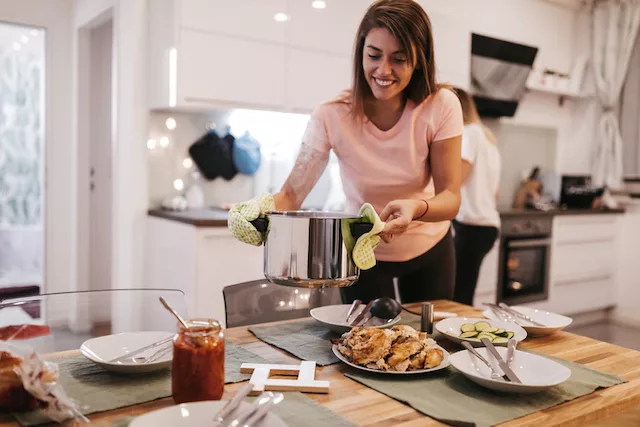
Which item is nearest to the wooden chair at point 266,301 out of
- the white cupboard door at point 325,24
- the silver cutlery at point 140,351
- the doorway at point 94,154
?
the silver cutlery at point 140,351

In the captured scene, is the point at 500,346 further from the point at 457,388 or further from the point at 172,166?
the point at 172,166

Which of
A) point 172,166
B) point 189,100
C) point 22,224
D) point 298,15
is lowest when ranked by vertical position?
point 22,224

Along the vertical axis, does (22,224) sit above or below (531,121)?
below

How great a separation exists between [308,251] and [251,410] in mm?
320

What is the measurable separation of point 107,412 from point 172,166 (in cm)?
251

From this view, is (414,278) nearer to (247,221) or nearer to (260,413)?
(247,221)

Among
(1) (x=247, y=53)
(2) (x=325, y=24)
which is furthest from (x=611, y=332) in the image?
(1) (x=247, y=53)

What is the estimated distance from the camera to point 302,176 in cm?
159

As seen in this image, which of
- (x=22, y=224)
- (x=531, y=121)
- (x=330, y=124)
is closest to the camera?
(x=330, y=124)

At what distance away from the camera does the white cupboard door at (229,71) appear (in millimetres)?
2816

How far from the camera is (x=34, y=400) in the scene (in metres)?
0.87

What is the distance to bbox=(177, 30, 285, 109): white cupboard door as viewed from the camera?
2.82 metres

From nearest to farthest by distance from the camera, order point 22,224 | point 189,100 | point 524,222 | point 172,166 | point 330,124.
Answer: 1. point 330,124
2. point 189,100
3. point 172,166
4. point 524,222
5. point 22,224

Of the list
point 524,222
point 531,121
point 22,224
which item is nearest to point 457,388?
point 524,222
